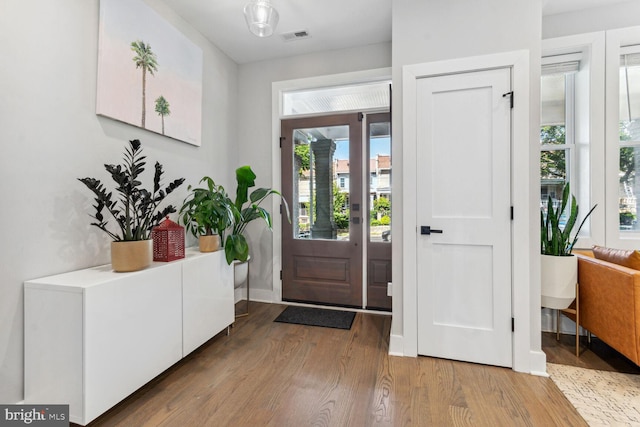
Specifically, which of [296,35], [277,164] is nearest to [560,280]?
[277,164]

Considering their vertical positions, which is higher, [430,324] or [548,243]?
[548,243]

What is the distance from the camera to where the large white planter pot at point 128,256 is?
1.68m

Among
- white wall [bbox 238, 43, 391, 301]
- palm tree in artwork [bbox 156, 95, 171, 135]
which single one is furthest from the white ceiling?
palm tree in artwork [bbox 156, 95, 171, 135]

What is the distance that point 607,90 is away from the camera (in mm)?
2486

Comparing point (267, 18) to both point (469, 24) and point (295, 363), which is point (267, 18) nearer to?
point (469, 24)

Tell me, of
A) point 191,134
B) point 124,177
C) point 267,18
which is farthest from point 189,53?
point 124,177

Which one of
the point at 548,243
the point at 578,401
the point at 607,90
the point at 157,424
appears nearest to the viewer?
the point at 157,424

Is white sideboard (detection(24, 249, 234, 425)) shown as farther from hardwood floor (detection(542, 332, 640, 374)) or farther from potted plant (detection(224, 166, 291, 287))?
hardwood floor (detection(542, 332, 640, 374))

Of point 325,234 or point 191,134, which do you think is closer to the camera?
point 191,134

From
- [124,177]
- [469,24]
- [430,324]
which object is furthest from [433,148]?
[124,177]

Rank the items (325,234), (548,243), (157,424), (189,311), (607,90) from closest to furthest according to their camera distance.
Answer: (157,424), (189,311), (548,243), (607,90), (325,234)

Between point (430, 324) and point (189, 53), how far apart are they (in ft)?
10.4

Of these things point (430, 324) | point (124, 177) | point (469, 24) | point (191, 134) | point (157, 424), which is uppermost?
point (469, 24)

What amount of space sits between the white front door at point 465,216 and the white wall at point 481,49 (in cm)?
11
